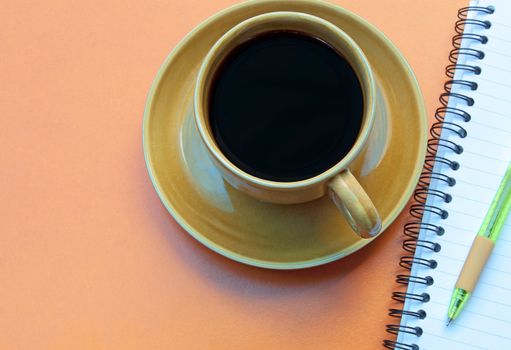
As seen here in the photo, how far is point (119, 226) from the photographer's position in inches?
31.1

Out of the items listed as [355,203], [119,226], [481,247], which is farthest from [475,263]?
[119,226]

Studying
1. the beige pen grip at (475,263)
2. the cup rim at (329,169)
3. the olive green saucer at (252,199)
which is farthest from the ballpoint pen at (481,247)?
the cup rim at (329,169)

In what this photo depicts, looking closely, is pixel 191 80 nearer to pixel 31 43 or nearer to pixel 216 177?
pixel 216 177

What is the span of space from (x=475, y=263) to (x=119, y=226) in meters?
0.43

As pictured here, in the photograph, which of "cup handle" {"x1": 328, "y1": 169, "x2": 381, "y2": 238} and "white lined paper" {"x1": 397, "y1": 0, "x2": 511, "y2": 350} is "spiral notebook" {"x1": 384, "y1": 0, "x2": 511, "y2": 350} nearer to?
"white lined paper" {"x1": 397, "y1": 0, "x2": 511, "y2": 350}

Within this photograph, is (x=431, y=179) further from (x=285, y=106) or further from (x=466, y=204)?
(x=285, y=106)

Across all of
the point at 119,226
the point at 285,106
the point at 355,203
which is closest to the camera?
the point at 355,203

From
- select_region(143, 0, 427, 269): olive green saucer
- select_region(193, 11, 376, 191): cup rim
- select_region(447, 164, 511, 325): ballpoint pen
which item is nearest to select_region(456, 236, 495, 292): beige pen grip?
select_region(447, 164, 511, 325): ballpoint pen

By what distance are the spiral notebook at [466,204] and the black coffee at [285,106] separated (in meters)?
0.14

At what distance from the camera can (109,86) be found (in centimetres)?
81

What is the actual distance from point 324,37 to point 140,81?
0.28 metres

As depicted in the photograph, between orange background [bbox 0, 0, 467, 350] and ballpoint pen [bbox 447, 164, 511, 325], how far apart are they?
0.09 m

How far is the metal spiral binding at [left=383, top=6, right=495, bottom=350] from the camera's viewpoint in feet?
2.36

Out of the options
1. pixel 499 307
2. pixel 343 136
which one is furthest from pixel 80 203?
pixel 499 307
